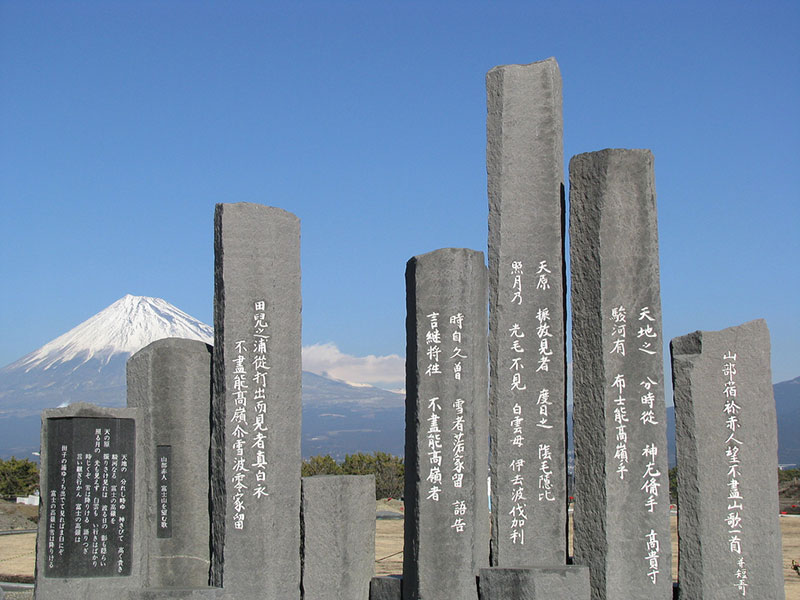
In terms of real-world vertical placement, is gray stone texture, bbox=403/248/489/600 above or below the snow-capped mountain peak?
below

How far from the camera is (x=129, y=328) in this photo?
16938 centimetres

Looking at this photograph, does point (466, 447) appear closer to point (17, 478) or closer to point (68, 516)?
point (68, 516)

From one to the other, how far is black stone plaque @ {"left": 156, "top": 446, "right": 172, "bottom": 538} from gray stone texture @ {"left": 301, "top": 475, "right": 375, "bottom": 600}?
107cm

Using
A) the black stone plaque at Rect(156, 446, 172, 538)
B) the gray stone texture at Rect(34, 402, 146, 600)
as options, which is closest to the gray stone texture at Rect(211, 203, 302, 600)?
the black stone plaque at Rect(156, 446, 172, 538)

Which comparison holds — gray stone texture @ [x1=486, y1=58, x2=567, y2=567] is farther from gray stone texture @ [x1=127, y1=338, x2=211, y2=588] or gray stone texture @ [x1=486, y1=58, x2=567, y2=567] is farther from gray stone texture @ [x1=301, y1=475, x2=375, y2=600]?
gray stone texture @ [x1=127, y1=338, x2=211, y2=588]

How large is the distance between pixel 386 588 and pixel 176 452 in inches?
78.7

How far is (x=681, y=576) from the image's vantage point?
21.2 feet

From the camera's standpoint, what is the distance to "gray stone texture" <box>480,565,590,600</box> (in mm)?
6199

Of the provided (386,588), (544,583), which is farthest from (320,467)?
(544,583)

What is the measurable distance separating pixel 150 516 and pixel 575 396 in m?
3.49

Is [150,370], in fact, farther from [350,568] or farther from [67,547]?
[350,568]

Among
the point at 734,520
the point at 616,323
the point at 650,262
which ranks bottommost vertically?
the point at 734,520

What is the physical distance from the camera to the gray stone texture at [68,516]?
20.5 ft

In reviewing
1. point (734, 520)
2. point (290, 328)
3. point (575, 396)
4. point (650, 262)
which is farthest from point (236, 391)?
point (734, 520)
